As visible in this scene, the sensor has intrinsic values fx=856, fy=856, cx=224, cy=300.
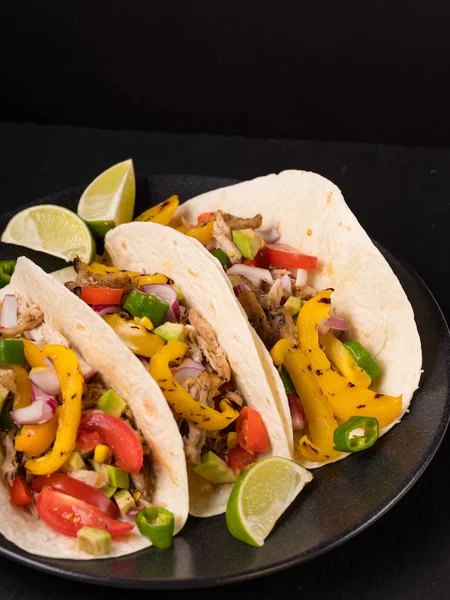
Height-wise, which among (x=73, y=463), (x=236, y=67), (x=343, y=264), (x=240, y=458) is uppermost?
(x=236, y=67)

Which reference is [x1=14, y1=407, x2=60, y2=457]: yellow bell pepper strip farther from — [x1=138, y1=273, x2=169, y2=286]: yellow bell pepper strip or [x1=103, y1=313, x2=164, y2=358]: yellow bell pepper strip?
[x1=138, y1=273, x2=169, y2=286]: yellow bell pepper strip

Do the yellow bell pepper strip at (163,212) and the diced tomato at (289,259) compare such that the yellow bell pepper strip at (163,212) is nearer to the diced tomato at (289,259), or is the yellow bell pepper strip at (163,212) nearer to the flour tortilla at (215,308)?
the flour tortilla at (215,308)

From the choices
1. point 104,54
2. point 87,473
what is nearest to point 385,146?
point 104,54

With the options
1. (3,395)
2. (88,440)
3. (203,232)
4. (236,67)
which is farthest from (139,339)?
(236,67)

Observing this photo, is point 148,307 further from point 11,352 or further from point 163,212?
point 163,212

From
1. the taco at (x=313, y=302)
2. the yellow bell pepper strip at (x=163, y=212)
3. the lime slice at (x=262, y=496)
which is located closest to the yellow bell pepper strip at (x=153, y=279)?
the taco at (x=313, y=302)

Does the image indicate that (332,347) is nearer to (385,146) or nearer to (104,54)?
(385,146)
